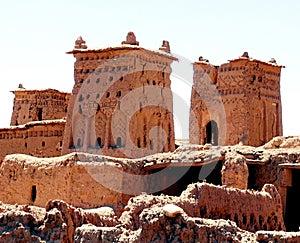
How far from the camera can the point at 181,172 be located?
87.9 feet

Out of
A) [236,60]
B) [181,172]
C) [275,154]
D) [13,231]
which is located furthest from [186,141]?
[13,231]

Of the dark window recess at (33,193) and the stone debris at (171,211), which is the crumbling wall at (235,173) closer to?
the dark window recess at (33,193)

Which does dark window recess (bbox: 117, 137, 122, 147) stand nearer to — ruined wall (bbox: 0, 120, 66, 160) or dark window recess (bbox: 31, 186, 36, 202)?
ruined wall (bbox: 0, 120, 66, 160)

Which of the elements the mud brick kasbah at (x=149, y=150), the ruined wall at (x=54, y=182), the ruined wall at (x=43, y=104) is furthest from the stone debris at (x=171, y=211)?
the ruined wall at (x=43, y=104)

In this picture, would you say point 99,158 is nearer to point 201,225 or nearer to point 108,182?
point 108,182

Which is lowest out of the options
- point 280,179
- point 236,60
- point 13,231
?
point 13,231

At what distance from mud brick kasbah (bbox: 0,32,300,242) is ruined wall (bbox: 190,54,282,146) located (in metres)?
0.04

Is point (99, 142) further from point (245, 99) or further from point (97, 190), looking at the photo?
point (97, 190)

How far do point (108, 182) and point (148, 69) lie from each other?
9647 millimetres

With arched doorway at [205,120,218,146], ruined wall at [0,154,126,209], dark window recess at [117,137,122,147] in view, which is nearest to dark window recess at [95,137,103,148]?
A: dark window recess at [117,137,122,147]

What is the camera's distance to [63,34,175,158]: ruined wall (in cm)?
3228

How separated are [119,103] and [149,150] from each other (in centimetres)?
222

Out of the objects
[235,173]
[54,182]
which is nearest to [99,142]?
[54,182]

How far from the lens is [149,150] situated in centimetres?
3284
